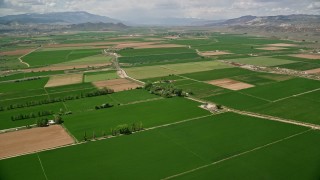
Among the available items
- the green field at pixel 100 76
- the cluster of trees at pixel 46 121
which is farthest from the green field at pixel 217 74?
the cluster of trees at pixel 46 121

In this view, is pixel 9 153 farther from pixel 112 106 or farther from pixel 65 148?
pixel 112 106

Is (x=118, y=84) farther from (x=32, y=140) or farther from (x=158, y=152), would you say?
(x=158, y=152)

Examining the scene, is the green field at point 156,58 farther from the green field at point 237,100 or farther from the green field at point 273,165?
the green field at point 273,165

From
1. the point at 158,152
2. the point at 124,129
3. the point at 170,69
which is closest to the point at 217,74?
the point at 170,69

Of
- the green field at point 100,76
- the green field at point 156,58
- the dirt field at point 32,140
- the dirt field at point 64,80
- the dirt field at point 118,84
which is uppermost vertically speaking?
the green field at point 156,58

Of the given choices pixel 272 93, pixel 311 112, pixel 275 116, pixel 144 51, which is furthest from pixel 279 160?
pixel 144 51

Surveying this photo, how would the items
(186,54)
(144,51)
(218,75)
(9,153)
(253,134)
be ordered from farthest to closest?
(144,51) → (186,54) → (218,75) → (253,134) → (9,153)
